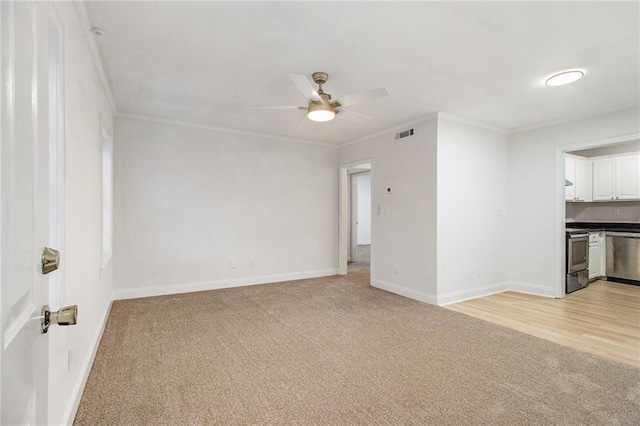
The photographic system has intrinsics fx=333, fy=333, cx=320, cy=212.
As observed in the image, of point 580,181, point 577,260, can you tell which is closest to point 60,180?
point 577,260

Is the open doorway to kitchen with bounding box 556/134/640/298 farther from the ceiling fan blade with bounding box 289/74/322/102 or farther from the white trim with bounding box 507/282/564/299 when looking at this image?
the ceiling fan blade with bounding box 289/74/322/102

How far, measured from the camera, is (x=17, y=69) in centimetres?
62

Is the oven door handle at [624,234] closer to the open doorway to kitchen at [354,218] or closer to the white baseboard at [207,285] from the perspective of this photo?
the open doorway to kitchen at [354,218]

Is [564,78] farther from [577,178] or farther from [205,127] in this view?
[205,127]

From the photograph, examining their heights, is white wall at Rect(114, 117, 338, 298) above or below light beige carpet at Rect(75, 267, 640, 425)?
above

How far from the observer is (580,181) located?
6031 mm

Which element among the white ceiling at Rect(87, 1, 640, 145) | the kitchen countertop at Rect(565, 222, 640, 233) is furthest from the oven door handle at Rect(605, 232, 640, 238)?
the white ceiling at Rect(87, 1, 640, 145)

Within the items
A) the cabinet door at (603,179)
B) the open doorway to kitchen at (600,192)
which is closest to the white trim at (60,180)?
the open doorway to kitchen at (600,192)

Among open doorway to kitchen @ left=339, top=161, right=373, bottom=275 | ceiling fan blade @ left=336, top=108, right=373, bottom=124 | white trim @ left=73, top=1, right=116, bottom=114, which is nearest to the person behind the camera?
white trim @ left=73, top=1, right=116, bottom=114

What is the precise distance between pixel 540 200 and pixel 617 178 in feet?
7.27

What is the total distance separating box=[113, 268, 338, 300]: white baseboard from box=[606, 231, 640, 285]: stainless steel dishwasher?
4.87 meters

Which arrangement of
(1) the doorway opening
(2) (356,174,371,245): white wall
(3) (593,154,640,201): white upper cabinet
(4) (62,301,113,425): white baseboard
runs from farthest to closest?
(2) (356,174,371,245): white wall → (1) the doorway opening → (3) (593,154,640,201): white upper cabinet → (4) (62,301,113,425): white baseboard

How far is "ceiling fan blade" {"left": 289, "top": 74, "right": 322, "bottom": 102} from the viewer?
2654 millimetres

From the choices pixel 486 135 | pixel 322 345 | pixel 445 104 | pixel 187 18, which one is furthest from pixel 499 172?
pixel 187 18
